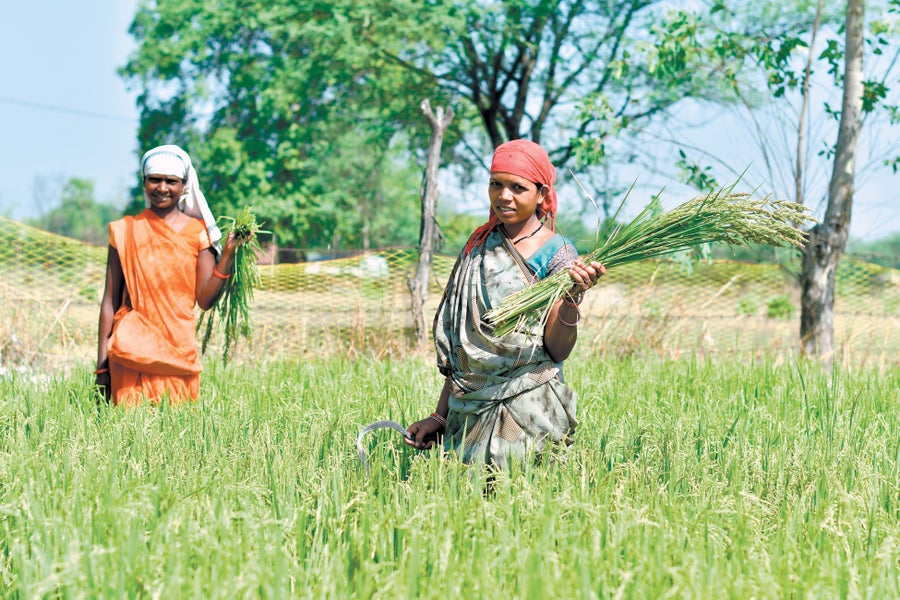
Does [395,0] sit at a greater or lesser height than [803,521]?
greater

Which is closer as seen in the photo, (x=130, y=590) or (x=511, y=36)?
(x=130, y=590)

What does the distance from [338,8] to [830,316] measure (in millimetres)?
10021

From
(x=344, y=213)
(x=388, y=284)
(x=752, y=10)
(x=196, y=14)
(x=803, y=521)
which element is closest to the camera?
(x=803, y=521)

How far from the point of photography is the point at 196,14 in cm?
1836

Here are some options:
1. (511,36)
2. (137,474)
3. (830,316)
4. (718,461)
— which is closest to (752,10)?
(511,36)

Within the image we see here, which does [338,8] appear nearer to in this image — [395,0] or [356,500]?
[395,0]

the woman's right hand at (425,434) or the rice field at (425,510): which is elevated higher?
the woman's right hand at (425,434)

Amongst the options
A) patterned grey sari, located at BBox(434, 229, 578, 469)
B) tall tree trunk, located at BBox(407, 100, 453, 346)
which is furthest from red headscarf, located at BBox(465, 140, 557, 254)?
tall tree trunk, located at BBox(407, 100, 453, 346)

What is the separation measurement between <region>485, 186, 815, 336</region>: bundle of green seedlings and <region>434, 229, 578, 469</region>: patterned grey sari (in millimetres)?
76

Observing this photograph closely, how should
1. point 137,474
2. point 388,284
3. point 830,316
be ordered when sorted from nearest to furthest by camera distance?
point 137,474 → point 830,316 → point 388,284

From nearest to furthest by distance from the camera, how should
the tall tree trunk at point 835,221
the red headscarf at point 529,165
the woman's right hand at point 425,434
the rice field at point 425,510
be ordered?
the rice field at point 425,510
the red headscarf at point 529,165
the woman's right hand at point 425,434
the tall tree trunk at point 835,221

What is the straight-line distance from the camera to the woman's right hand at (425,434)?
321 centimetres

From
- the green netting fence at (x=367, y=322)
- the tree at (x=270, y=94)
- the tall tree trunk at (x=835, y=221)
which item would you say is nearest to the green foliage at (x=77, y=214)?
the tree at (x=270, y=94)

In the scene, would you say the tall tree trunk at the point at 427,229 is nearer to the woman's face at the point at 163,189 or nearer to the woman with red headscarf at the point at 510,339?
the woman's face at the point at 163,189
